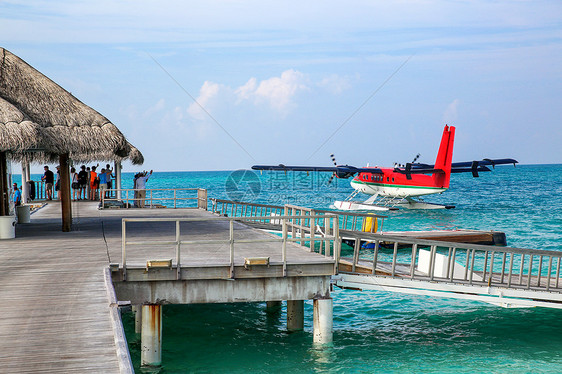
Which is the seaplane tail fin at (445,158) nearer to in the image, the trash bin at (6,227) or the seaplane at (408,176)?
the seaplane at (408,176)

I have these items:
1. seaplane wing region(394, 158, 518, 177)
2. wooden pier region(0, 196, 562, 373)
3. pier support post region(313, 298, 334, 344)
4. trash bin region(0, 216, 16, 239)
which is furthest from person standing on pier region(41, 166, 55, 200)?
seaplane wing region(394, 158, 518, 177)

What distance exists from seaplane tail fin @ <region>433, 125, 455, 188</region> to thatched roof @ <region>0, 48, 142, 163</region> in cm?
3765

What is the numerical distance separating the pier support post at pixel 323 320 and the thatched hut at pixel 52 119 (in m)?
8.20

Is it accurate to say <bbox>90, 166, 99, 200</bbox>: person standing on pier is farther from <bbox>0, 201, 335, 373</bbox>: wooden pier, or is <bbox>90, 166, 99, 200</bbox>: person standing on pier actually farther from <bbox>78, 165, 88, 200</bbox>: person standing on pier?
<bbox>0, 201, 335, 373</bbox>: wooden pier

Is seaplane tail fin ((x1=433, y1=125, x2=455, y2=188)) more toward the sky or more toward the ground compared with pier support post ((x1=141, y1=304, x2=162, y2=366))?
more toward the sky

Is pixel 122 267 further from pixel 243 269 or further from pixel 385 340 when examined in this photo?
pixel 385 340

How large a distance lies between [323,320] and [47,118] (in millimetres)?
9802

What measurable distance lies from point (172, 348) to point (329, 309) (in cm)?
361

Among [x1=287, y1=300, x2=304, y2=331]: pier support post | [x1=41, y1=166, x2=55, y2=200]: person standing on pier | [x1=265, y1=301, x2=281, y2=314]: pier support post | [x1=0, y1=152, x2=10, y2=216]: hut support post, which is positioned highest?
[x1=0, y1=152, x2=10, y2=216]: hut support post

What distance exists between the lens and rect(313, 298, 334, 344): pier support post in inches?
447

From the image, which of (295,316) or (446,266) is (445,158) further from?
(295,316)

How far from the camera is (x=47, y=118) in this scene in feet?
54.4

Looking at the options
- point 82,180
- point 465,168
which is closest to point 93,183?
point 82,180

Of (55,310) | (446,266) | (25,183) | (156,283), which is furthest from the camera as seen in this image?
(25,183)
